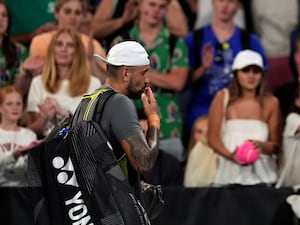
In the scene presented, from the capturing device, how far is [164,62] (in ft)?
27.4

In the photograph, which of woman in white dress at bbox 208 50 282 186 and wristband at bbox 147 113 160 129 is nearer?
wristband at bbox 147 113 160 129

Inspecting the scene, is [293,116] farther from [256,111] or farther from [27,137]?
[27,137]

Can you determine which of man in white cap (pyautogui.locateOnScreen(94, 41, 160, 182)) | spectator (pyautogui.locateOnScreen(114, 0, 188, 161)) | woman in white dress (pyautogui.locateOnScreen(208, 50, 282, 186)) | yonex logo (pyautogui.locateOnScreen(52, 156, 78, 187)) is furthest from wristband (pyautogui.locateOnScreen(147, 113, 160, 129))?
spectator (pyautogui.locateOnScreen(114, 0, 188, 161))

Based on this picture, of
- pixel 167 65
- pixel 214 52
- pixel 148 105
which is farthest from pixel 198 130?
pixel 148 105

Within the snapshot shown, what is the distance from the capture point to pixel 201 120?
813cm

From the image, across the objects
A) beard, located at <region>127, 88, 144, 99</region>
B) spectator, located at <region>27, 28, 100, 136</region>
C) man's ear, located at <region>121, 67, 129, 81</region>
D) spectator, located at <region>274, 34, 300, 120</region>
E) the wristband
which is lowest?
spectator, located at <region>274, 34, 300, 120</region>

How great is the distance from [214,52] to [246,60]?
61 centimetres

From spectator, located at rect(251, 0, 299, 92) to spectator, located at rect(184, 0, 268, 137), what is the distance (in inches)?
21.5

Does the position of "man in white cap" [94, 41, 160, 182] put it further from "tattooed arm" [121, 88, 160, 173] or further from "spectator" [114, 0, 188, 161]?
"spectator" [114, 0, 188, 161]

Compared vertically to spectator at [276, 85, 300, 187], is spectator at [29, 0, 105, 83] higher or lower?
higher

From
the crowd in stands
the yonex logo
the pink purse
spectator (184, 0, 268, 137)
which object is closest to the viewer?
the yonex logo

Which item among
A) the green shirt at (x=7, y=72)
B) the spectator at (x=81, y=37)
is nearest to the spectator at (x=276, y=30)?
the spectator at (x=81, y=37)

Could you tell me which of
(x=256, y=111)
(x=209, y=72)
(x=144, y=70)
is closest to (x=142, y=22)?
(x=209, y=72)

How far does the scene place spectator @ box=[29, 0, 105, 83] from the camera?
8195mm
